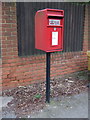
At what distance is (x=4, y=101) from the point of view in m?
3.12

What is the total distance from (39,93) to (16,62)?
0.91m

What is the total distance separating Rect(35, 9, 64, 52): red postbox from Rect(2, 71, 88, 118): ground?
1.15 metres

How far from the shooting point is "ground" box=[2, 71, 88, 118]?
9.25 feet

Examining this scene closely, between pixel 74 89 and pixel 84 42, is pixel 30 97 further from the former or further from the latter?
pixel 84 42

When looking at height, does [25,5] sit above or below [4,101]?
above

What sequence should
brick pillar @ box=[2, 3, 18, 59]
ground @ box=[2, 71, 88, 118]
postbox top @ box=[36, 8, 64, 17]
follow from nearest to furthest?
postbox top @ box=[36, 8, 64, 17] → ground @ box=[2, 71, 88, 118] → brick pillar @ box=[2, 3, 18, 59]

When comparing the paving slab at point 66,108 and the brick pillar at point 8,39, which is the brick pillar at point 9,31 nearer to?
the brick pillar at point 8,39

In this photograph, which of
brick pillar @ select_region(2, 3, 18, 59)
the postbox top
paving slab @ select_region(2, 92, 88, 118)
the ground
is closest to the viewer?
the postbox top

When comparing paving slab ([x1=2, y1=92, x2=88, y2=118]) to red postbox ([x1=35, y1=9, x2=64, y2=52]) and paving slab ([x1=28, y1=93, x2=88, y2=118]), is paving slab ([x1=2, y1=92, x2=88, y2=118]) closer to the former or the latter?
paving slab ([x1=28, y1=93, x2=88, y2=118])

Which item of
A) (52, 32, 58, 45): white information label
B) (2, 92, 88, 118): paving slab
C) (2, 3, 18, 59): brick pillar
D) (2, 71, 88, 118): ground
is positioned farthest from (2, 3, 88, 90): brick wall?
(52, 32, 58, 45): white information label

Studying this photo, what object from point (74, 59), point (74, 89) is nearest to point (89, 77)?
point (74, 59)

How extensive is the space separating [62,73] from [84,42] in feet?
3.91

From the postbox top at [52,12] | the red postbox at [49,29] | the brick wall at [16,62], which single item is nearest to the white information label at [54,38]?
the red postbox at [49,29]

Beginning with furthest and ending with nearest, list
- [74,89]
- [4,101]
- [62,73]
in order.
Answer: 1. [62,73]
2. [74,89]
3. [4,101]
